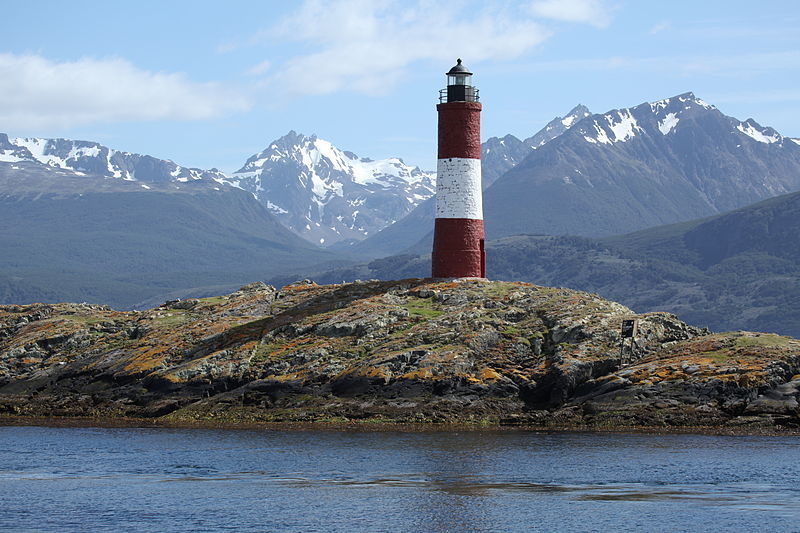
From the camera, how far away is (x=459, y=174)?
9775 cm

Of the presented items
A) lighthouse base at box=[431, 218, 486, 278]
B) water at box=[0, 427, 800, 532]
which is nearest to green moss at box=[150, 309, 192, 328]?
lighthouse base at box=[431, 218, 486, 278]

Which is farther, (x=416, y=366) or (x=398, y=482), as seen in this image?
(x=416, y=366)

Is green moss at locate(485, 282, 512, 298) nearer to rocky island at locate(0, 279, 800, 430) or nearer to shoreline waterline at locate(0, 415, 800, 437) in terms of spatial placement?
rocky island at locate(0, 279, 800, 430)

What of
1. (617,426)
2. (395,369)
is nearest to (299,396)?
(395,369)

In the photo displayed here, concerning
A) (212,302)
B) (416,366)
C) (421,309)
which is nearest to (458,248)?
(421,309)

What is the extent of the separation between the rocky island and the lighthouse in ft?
10.5

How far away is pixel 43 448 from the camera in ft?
Answer: 240

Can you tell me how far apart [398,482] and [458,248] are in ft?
139

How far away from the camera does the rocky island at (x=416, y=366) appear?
7644cm

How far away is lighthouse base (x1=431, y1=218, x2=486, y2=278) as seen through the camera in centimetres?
9856

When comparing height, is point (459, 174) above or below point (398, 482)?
above

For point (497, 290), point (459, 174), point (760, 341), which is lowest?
point (760, 341)

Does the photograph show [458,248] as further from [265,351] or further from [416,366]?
[265,351]

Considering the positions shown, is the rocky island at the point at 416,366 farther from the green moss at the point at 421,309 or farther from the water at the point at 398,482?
the water at the point at 398,482
